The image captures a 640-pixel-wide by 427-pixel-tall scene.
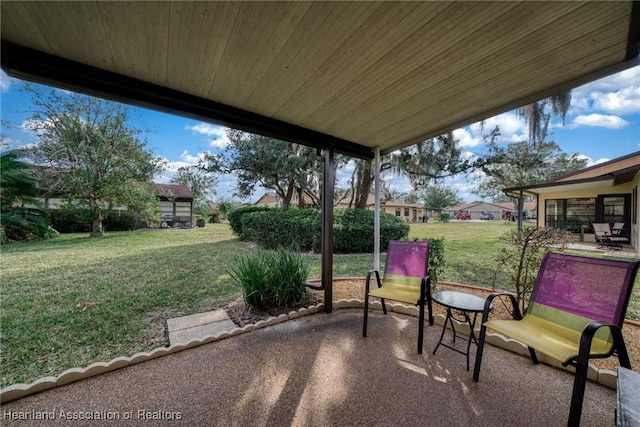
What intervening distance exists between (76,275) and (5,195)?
1.67m

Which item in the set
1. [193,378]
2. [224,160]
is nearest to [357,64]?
[193,378]

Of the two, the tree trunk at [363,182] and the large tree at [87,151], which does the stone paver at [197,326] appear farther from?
the large tree at [87,151]

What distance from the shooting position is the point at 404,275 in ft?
8.87

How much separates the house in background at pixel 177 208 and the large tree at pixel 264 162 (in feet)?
27.0

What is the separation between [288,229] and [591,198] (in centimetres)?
1064

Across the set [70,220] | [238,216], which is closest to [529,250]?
[238,216]

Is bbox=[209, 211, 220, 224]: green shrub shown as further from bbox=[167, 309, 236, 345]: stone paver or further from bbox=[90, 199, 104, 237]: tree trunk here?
bbox=[167, 309, 236, 345]: stone paver

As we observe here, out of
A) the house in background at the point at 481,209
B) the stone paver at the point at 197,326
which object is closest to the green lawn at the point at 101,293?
the stone paver at the point at 197,326

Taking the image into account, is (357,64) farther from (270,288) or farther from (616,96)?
(616,96)

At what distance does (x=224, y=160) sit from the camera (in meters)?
8.56

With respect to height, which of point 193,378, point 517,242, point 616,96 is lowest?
point 193,378

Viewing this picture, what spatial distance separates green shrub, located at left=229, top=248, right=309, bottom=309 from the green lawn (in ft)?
2.42

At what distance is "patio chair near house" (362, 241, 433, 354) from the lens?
2.42m

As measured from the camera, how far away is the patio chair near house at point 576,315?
1.34 meters
